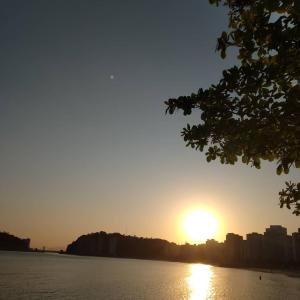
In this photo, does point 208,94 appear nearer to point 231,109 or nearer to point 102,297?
point 231,109

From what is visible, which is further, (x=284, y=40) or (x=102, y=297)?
(x=102, y=297)

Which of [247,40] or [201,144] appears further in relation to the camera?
[201,144]

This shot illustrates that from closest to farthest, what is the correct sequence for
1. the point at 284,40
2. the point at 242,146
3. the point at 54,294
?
the point at 284,40 → the point at 242,146 → the point at 54,294

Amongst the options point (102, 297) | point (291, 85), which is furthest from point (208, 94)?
point (102, 297)

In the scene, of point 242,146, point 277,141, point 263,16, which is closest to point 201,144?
point 242,146

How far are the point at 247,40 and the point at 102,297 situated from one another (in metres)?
69.4

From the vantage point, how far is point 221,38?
31.5ft

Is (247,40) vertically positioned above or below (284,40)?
above

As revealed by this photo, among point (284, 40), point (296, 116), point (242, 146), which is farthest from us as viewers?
point (242, 146)

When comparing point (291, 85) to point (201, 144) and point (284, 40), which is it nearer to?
point (284, 40)

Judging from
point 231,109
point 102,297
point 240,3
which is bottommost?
point 102,297

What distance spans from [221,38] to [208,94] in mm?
1421

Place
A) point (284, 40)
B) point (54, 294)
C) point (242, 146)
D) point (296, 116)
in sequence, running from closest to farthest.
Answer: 1. point (284, 40)
2. point (296, 116)
3. point (242, 146)
4. point (54, 294)

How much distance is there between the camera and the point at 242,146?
997 centimetres
